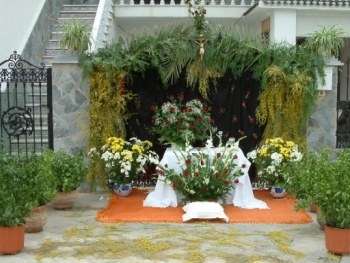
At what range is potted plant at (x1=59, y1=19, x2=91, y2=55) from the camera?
26.8 ft

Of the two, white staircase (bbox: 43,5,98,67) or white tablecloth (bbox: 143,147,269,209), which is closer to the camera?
white tablecloth (bbox: 143,147,269,209)

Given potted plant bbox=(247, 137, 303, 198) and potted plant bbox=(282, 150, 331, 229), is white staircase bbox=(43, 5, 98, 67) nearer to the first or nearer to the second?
potted plant bbox=(247, 137, 303, 198)

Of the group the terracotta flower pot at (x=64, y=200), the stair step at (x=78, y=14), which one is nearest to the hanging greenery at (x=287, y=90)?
the terracotta flower pot at (x=64, y=200)

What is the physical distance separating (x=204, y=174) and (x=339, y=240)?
221cm

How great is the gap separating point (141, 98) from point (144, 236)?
3.09 meters

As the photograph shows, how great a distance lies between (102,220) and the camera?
272 inches

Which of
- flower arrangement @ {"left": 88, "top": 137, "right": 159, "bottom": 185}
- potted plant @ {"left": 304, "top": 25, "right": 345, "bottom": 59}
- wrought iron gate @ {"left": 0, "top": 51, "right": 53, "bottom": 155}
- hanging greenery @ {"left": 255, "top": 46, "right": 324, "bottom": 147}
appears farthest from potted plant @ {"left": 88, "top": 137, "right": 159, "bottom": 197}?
potted plant @ {"left": 304, "top": 25, "right": 345, "bottom": 59}

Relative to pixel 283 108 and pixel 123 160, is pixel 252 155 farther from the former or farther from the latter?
pixel 123 160

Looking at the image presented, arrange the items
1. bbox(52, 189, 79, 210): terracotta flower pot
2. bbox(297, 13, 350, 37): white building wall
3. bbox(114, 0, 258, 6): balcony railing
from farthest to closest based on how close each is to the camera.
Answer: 1. bbox(114, 0, 258, 6): balcony railing
2. bbox(297, 13, 350, 37): white building wall
3. bbox(52, 189, 79, 210): terracotta flower pot

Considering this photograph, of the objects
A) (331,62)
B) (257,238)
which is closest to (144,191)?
(257,238)

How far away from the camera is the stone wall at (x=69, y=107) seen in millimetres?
8375

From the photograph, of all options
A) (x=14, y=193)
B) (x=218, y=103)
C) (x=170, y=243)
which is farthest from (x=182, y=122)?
(x=14, y=193)

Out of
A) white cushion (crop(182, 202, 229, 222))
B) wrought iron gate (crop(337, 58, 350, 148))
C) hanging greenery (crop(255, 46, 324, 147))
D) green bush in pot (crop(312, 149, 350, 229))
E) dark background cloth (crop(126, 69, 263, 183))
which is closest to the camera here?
green bush in pot (crop(312, 149, 350, 229))

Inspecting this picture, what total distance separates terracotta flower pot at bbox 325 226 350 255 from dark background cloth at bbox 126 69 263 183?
3.38 meters
